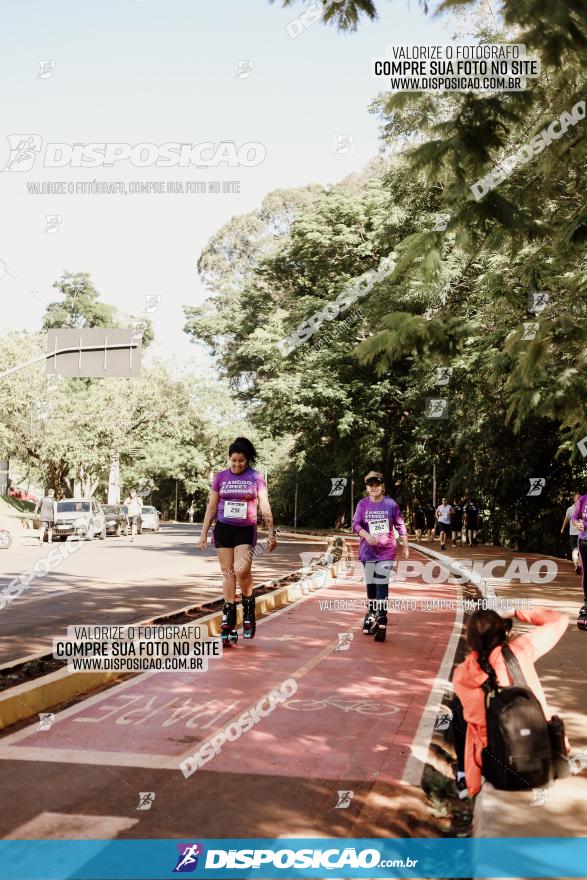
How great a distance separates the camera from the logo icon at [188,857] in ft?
Answer: 11.7

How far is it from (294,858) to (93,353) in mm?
22383

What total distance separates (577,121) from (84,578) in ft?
42.2

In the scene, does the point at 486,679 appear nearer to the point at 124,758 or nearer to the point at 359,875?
the point at 359,875

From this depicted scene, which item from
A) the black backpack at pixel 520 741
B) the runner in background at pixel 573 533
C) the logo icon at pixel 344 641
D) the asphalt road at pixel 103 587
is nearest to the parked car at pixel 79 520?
the asphalt road at pixel 103 587

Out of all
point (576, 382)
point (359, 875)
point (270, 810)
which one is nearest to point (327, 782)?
point (270, 810)

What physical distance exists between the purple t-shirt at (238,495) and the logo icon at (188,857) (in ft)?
16.6

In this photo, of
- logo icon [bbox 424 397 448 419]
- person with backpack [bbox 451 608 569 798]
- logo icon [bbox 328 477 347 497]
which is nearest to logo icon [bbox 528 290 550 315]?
person with backpack [bbox 451 608 569 798]

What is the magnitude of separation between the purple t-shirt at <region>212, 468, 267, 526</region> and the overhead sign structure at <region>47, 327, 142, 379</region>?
636 inches

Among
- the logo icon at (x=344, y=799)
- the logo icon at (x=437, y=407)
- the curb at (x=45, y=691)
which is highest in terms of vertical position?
the logo icon at (x=437, y=407)

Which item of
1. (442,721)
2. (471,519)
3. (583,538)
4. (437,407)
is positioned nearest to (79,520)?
(437,407)

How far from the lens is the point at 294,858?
144 inches

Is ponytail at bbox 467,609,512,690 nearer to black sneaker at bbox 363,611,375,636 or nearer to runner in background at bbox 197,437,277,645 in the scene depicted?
runner in background at bbox 197,437,277,645

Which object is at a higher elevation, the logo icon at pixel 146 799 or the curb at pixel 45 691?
the curb at pixel 45 691

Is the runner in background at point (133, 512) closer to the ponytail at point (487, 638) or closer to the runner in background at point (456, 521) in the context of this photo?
the runner in background at point (456, 521)
